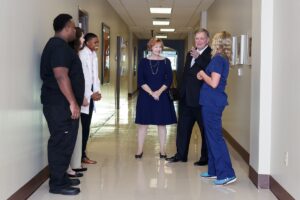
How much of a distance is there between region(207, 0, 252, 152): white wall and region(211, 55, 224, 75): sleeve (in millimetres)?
1571

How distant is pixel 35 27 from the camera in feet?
13.5

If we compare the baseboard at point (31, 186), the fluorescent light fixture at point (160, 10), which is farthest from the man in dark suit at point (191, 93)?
the fluorescent light fixture at point (160, 10)

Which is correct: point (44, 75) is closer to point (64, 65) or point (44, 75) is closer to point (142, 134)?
point (64, 65)

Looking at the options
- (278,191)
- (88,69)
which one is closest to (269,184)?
(278,191)

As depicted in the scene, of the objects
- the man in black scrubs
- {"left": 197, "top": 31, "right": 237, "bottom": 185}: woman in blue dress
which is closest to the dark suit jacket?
{"left": 197, "top": 31, "right": 237, "bottom": 185}: woman in blue dress

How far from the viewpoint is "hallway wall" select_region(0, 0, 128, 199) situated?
3.24 m

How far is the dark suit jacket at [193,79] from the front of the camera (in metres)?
4.90

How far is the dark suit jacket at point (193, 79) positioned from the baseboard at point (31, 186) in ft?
5.76

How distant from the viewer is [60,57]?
3.77m

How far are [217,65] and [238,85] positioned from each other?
246 cm

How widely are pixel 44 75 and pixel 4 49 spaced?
805mm

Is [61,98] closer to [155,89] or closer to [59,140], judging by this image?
[59,140]

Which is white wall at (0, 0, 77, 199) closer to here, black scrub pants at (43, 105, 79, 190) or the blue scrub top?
black scrub pants at (43, 105, 79, 190)

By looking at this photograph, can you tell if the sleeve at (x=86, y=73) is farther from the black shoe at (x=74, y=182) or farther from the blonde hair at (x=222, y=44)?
the blonde hair at (x=222, y=44)
